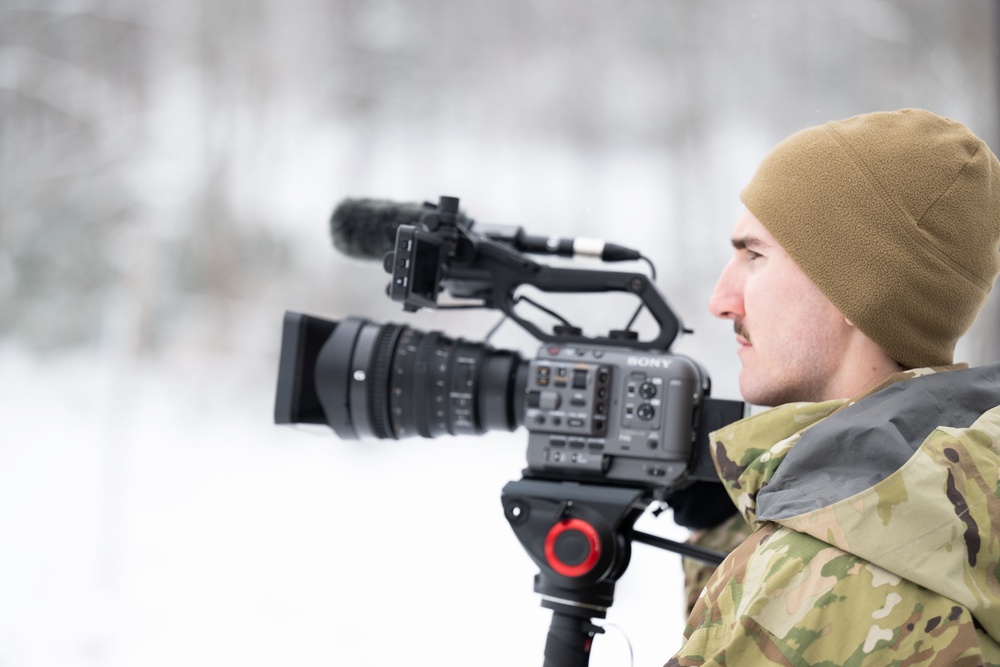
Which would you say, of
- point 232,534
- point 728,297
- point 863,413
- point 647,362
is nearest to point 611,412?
point 647,362

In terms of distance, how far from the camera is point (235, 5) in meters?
2.19

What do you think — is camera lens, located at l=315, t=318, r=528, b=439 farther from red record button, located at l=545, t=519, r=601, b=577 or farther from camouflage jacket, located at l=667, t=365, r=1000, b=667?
camouflage jacket, located at l=667, t=365, r=1000, b=667

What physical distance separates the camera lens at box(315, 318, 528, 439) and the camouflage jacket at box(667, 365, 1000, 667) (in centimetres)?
42

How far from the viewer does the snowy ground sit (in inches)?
72.7

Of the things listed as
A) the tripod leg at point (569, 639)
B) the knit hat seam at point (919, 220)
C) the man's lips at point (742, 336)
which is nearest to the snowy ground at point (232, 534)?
the tripod leg at point (569, 639)

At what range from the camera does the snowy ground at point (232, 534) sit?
185 centimetres

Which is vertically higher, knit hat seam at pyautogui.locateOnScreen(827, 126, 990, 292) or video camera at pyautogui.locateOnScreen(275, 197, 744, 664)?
knit hat seam at pyautogui.locateOnScreen(827, 126, 990, 292)

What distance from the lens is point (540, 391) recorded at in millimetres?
958

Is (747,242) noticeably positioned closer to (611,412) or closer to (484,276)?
(611,412)

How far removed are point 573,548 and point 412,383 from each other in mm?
276

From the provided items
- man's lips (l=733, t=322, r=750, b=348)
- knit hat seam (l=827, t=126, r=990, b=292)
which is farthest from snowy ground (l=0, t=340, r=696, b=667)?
knit hat seam (l=827, t=126, r=990, b=292)

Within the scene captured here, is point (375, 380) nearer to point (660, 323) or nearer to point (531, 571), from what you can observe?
point (660, 323)

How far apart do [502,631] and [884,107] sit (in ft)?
3.99

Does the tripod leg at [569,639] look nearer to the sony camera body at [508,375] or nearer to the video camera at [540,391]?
the video camera at [540,391]
